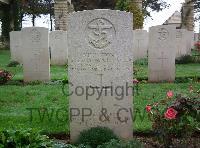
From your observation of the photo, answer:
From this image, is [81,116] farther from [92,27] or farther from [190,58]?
[190,58]

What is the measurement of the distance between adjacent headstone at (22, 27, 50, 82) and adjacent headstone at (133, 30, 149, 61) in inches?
277

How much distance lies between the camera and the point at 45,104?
29.1ft

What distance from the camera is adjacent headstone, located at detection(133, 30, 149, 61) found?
61.0 ft

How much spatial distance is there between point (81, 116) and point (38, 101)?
124 inches

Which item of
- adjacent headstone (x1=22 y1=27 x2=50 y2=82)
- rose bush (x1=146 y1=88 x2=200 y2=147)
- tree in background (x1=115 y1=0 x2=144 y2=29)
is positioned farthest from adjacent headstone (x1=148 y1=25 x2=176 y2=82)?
tree in background (x1=115 y1=0 x2=144 y2=29)

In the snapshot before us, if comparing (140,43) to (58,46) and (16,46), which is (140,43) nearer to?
(58,46)

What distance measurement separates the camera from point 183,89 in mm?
10617

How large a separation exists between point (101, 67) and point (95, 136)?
98 cm

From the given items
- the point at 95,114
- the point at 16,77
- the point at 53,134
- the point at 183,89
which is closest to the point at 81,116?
the point at 95,114

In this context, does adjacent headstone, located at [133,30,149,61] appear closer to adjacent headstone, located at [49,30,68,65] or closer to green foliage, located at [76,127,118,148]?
adjacent headstone, located at [49,30,68,65]

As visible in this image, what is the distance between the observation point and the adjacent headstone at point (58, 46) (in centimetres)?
1730

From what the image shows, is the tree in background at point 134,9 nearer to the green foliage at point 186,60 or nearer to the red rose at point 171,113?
the green foliage at point 186,60

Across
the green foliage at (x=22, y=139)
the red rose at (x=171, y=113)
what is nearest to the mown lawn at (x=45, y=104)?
the green foliage at (x=22, y=139)

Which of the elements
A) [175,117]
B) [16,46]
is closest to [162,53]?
[175,117]
